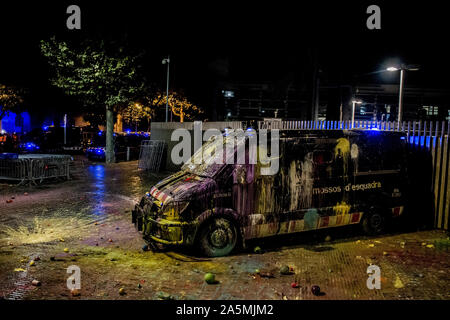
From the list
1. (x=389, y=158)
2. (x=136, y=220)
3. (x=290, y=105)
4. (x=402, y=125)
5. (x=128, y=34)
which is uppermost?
(x=128, y=34)

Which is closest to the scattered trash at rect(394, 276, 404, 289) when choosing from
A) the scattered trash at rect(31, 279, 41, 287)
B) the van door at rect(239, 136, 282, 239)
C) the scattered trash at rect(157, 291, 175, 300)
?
the van door at rect(239, 136, 282, 239)

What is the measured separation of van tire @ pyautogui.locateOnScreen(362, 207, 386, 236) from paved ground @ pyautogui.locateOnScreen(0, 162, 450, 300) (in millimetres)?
192

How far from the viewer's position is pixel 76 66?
18.6m

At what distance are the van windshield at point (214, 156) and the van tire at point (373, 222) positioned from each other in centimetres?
324

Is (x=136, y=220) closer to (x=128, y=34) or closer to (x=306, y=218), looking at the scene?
(x=306, y=218)

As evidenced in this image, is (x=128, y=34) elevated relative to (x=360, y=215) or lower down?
elevated

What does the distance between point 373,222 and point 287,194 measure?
7.75ft

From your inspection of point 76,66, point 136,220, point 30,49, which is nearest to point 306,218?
point 136,220

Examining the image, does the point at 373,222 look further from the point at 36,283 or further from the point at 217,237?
the point at 36,283

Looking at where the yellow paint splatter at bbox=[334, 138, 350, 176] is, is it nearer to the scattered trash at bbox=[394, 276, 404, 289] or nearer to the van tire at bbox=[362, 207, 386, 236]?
the van tire at bbox=[362, 207, 386, 236]

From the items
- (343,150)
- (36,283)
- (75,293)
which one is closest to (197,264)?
(75,293)

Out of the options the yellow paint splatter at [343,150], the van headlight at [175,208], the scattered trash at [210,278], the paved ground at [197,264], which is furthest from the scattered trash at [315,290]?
the yellow paint splatter at [343,150]

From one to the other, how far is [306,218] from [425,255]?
2200 mm

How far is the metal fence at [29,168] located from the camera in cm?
1327
